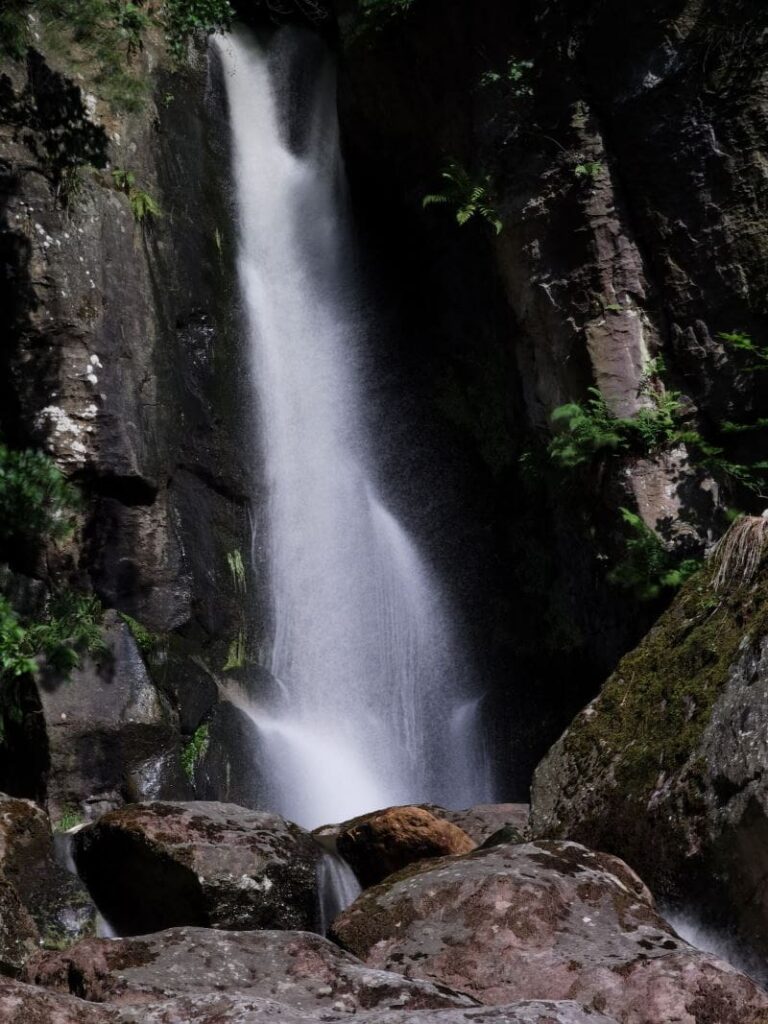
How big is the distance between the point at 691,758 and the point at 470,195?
731 cm

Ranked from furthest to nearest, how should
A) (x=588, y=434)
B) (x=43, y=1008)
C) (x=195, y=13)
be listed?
(x=195, y=13) → (x=588, y=434) → (x=43, y=1008)

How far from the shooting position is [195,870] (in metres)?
5.58

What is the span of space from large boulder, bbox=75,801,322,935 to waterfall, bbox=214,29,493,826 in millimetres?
3012

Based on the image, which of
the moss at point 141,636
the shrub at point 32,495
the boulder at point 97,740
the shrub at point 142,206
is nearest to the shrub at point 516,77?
the shrub at point 142,206

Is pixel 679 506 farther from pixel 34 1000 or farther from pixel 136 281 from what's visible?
pixel 34 1000

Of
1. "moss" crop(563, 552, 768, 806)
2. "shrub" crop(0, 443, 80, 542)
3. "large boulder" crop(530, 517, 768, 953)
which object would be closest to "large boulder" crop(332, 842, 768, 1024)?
"large boulder" crop(530, 517, 768, 953)

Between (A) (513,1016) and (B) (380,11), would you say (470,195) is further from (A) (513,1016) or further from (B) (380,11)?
(A) (513,1016)

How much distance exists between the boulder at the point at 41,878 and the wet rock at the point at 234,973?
5.70ft

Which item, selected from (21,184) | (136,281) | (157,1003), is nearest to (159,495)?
A: (136,281)

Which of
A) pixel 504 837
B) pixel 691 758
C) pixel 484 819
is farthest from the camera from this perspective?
pixel 484 819

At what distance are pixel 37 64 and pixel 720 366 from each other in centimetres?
749

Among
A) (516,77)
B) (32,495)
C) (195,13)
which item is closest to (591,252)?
(516,77)

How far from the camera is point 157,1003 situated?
126 inches

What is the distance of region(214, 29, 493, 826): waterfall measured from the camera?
977cm
